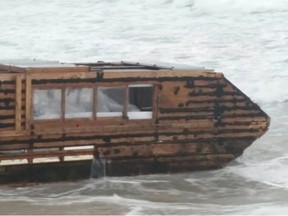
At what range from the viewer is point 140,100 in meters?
10.9

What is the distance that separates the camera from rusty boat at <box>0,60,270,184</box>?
995 cm

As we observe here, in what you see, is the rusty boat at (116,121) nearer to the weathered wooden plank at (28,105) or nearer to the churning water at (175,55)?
the weathered wooden plank at (28,105)

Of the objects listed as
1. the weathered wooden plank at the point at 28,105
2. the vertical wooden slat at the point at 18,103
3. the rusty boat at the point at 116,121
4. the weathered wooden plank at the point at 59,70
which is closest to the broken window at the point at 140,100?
the rusty boat at the point at 116,121

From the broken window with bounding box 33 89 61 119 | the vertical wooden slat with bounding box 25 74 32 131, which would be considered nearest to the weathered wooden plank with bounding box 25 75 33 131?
the vertical wooden slat with bounding box 25 74 32 131

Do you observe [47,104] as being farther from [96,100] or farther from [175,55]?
[175,55]

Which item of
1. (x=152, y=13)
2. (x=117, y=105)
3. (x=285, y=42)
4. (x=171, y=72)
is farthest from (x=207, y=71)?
(x=152, y=13)

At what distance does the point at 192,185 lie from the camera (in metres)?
10.4

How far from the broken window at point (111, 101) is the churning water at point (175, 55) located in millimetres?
872

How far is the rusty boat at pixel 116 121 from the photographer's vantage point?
9.95 metres

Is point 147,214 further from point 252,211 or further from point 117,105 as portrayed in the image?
point 117,105

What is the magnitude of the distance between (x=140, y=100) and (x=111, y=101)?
489mm

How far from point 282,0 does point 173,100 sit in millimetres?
19274

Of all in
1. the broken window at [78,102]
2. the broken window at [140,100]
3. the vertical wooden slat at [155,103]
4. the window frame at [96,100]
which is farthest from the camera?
the broken window at [140,100]

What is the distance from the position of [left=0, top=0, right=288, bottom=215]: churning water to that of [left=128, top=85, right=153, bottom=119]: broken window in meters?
0.88
